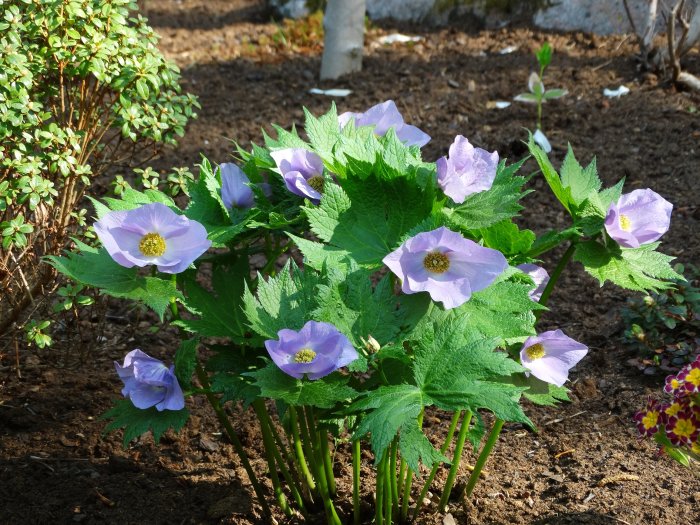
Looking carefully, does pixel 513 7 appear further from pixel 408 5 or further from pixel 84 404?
pixel 84 404

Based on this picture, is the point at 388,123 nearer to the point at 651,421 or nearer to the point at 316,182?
the point at 316,182

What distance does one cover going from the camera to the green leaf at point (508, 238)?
1.75 meters

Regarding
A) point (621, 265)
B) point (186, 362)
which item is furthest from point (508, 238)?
point (186, 362)

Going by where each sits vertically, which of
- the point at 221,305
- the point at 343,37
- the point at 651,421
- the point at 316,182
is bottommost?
the point at 343,37

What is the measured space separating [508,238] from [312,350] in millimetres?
508

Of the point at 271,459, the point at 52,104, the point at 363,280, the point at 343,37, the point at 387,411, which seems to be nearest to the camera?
the point at 387,411

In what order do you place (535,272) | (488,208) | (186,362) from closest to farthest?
1. (488,208)
2. (186,362)
3. (535,272)

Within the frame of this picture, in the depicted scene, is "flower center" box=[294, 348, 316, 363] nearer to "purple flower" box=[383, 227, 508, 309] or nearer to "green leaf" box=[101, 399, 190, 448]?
"purple flower" box=[383, 227, 508, 309]

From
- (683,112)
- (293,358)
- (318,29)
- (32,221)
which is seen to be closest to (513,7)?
(318,29)

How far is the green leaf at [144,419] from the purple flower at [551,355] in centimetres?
73

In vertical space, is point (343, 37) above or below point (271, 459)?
below

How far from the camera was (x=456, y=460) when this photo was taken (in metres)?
2.03

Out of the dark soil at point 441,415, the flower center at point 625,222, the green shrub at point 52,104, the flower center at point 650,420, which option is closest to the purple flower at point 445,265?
the flower center at point 625,222

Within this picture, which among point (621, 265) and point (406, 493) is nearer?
point (621, 265)
